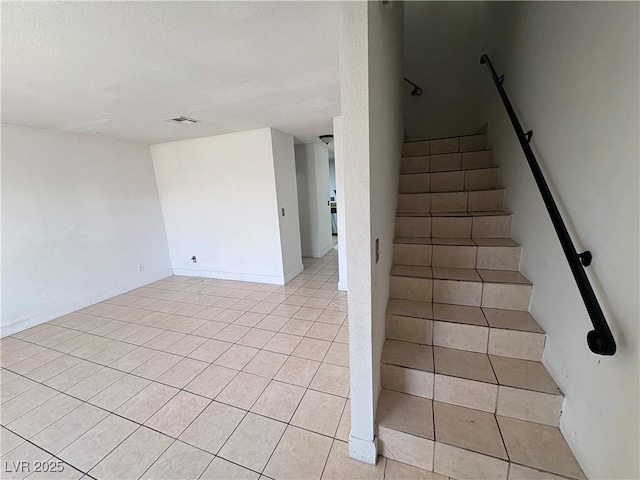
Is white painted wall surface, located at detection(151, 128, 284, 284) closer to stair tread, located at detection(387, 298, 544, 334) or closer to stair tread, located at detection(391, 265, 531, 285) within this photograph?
stair tread, located at detection(391, 265, 531, 285)

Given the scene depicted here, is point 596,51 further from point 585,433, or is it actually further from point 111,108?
point 111,108

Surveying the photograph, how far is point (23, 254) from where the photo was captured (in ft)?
9.25

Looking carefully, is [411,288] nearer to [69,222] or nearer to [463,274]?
[463,274]

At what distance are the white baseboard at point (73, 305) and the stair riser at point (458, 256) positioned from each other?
3.97 m

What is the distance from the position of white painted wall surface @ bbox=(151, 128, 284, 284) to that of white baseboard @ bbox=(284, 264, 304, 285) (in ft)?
0.30

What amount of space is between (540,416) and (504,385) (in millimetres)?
198

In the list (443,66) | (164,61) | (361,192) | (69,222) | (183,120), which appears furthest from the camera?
(443,66)

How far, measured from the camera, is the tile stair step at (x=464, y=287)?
5.13ft

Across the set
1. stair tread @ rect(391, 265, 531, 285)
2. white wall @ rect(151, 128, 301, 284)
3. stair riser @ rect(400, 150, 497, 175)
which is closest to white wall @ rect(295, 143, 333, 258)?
white wall @ rect(151, 128, 301, 284)

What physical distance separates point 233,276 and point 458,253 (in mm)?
3348

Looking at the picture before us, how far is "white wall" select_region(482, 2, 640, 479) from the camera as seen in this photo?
2.74 ft

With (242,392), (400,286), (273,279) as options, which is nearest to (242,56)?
(400,286)

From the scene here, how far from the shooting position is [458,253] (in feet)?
6.00

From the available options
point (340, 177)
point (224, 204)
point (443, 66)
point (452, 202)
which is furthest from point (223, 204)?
point (443, 66)
